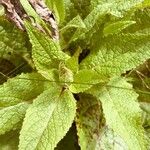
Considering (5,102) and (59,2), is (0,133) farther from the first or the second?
(59,2)

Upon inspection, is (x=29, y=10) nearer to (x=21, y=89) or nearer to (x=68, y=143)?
(x=21, y=89)

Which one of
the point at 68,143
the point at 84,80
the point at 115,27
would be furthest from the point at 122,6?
the point at 68,143

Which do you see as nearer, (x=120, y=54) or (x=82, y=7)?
(x=120, y=54)

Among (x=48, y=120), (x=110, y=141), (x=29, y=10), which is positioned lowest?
(x=110, y=141)

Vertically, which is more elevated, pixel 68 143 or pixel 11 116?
pixel 11 116

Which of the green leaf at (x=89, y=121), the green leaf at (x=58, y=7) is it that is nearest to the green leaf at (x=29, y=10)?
the green leaf at (x=58, y=7)

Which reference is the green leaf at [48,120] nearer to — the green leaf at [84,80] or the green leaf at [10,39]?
the green leaf at [84,80]

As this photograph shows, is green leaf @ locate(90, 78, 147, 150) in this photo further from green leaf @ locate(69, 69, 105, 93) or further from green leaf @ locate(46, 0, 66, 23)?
green leaf @ locate(46, 0, 66, 23)
